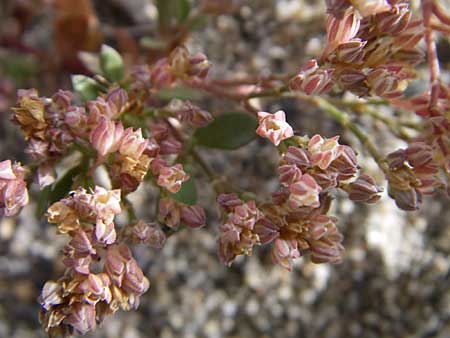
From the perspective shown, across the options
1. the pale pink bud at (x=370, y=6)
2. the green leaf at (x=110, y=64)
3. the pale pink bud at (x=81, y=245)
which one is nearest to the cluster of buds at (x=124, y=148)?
the pale pink bud at (x=81, y=245)

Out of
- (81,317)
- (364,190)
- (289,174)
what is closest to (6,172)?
(81,317)

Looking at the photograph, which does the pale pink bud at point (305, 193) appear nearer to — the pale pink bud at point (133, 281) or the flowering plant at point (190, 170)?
the flowering plant at point (190, 170)

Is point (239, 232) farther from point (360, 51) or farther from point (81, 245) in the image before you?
point (360, 51)

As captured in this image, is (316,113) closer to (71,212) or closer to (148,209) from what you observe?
(148,209)

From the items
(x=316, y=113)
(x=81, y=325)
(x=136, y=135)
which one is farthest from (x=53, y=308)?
(x=316, y=113)

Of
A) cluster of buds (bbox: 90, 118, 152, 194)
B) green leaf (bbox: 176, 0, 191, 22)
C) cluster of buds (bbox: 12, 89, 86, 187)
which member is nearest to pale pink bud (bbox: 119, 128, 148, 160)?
Answer: cluster of buds (bbox: 90, 118, 152, 194)

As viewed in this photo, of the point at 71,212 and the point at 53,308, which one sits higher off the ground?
the point at 71,212

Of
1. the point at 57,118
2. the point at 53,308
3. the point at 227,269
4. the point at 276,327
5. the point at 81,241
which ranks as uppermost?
the point at 57,118
